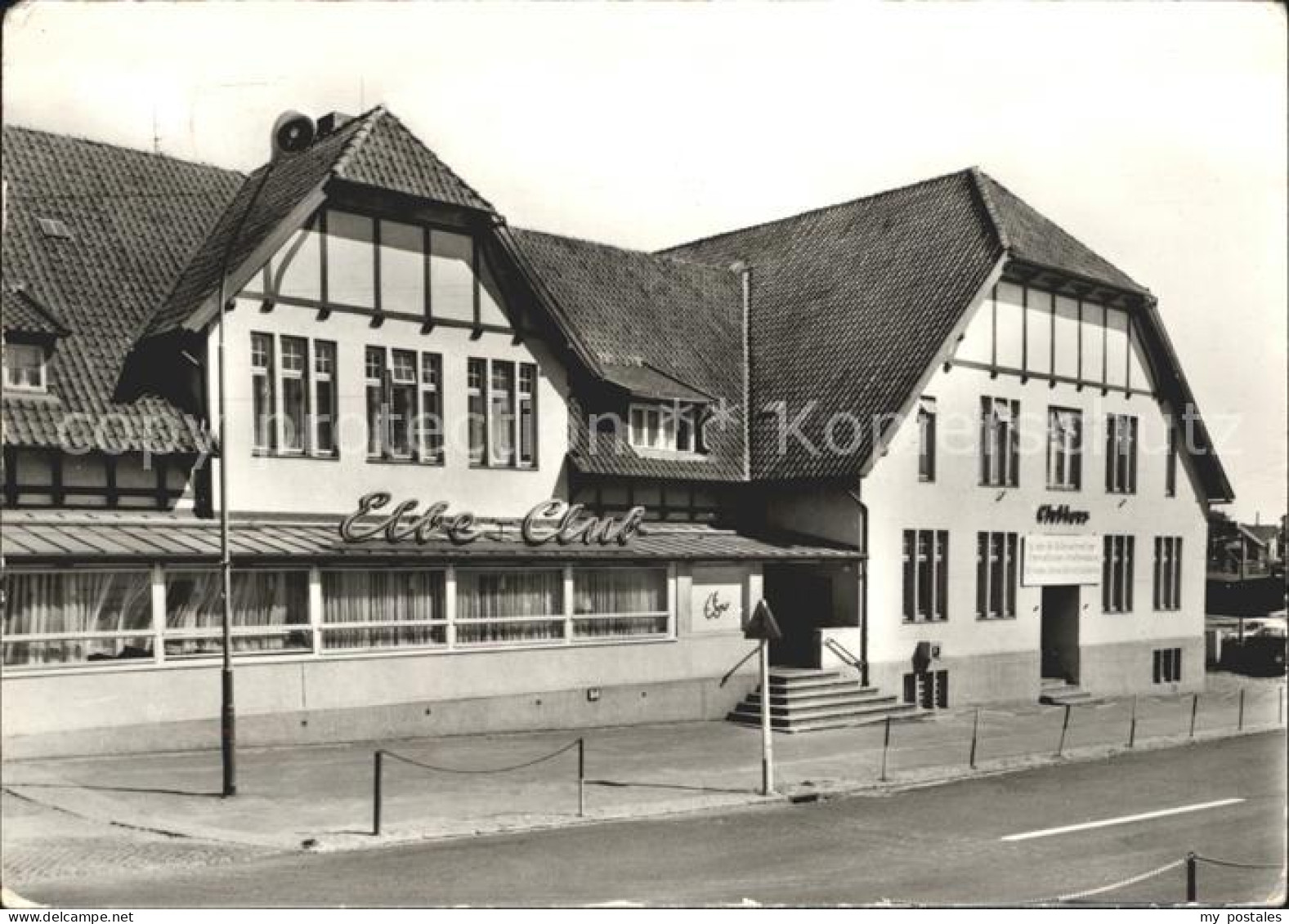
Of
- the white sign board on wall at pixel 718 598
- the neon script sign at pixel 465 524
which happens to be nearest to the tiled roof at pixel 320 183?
the neon script sign at pixel 465 524

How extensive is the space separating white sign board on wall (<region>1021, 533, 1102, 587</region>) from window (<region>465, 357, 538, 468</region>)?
1392 centimetres

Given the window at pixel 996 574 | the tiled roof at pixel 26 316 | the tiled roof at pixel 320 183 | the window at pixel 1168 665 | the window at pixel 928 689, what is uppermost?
the tiled roof at pixel 320 183

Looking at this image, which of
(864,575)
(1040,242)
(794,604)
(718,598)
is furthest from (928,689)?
(1040,242)

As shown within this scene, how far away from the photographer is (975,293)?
89.4ft

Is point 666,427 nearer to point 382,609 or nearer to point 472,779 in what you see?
point 382,609

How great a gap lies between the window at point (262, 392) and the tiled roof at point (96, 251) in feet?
3.75

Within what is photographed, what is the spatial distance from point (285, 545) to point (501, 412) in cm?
583

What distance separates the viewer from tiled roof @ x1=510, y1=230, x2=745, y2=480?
25.5 m

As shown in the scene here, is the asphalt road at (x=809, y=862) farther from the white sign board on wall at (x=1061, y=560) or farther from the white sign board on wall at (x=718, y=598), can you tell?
the white sign board on wall at (x=1061, y=560)

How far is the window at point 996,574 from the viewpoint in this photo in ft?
95.9

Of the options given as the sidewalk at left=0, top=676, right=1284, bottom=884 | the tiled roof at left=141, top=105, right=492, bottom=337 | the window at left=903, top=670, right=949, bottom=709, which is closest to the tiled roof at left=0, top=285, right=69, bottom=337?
the tiled roof at left=141, top=105, right=492, bottom=337

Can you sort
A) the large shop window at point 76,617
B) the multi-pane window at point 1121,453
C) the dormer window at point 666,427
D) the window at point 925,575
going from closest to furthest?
the large shop window at point 76,617 < the dormer window at point 666,427 < the window at point 925,575 < the multi-pane window at point 1121,453

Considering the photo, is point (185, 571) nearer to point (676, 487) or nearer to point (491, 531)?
point (491, 531)
